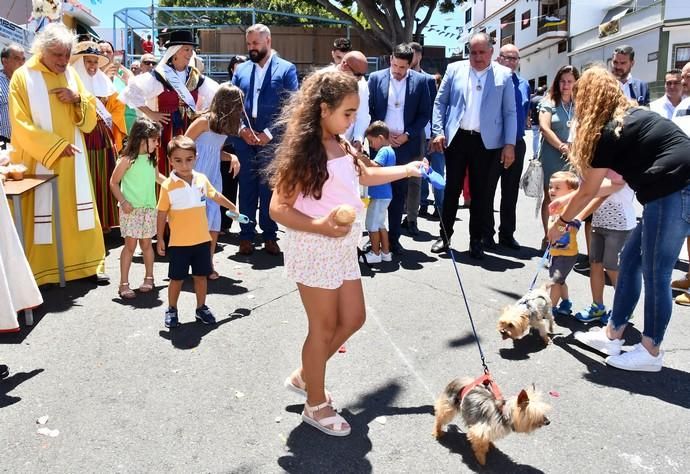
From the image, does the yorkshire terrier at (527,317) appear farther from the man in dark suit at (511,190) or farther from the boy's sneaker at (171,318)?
the man in dark suit at (511,190)

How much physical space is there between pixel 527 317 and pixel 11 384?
329cm

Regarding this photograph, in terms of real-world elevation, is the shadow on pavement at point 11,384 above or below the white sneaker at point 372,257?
below

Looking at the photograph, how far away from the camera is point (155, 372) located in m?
3.82

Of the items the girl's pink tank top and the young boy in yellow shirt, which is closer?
the girl's pink tank top

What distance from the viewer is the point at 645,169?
3621mm

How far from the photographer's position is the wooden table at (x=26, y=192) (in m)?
4.57

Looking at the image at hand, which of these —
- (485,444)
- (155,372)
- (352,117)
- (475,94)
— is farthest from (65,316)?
(475,94)

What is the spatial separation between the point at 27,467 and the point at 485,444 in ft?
6.94

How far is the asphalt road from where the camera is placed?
2.92 meters

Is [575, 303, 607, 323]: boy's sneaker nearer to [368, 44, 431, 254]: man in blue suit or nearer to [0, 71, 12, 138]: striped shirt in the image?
[368, 44, 431, 254]: man in blue suit

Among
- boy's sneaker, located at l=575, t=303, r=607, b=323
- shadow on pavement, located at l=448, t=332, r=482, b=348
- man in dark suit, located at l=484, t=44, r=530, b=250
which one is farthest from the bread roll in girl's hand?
man in dark suit, located at l=484, t=44, r=530, b=250

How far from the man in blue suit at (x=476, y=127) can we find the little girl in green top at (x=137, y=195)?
302 cm

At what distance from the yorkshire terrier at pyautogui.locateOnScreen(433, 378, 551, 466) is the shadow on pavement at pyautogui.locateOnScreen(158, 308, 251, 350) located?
6.86 feet

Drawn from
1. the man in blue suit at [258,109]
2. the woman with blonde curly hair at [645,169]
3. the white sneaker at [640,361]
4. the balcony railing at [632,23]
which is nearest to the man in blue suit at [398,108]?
the man in blue suit at [258,109]
